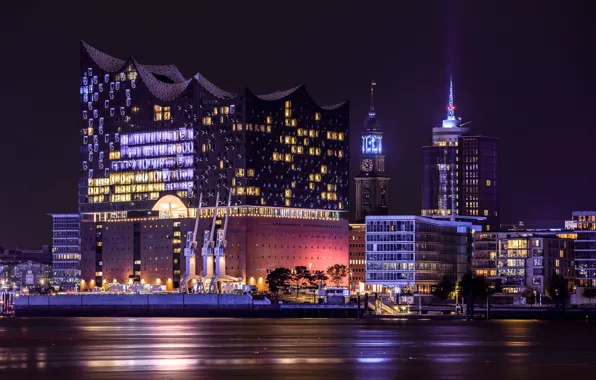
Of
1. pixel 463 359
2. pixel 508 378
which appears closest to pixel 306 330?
pixel 463 359

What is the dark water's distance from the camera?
90.7 meters

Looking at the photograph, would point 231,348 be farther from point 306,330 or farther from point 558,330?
point 558,330

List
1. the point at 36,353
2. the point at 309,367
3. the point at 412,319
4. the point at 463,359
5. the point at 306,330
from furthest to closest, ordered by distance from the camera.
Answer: the point at 412,319 → the point at 306,330 → the point at 36,353 → the point at 463,359 → the point at 309,367

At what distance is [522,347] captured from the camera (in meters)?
118

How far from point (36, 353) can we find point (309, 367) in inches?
1016

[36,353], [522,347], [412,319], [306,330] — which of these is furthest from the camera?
[412,319]

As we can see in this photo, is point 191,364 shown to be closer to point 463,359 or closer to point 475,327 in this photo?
point 463,359

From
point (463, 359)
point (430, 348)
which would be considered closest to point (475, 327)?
point (430, 348)

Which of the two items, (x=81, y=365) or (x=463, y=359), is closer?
(x=81, y=365)

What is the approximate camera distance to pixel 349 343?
408 ft

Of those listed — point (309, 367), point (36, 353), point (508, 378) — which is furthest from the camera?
point (36, 353)

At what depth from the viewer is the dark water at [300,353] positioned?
90.7 metres

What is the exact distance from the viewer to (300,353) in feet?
356

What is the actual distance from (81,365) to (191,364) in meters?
7.31
